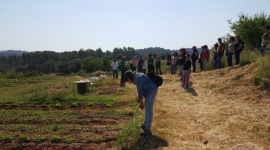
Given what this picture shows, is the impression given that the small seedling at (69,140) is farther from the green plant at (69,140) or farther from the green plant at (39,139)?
the green plant at (39,139)

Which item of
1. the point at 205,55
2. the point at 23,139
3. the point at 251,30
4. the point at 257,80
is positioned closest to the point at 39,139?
the point at 23,139

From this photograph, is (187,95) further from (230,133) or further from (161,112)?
(230,133)

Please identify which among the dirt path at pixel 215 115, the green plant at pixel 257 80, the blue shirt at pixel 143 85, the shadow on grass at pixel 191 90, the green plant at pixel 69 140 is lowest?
the green plant at pixel 69 140

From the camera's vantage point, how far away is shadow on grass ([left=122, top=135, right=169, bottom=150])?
5.17 metres

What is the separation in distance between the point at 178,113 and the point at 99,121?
2442mm

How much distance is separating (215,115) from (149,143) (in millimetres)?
2707

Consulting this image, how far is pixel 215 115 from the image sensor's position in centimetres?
711

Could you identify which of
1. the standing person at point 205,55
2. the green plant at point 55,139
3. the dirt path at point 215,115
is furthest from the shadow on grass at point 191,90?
the green plant at point 55,139

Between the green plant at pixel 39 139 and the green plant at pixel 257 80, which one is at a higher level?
the green plant at pixel 257 80

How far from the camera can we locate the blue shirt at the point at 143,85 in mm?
5293

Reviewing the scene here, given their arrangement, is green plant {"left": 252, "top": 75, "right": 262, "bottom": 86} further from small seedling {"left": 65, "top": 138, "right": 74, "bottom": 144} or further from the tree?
the tree

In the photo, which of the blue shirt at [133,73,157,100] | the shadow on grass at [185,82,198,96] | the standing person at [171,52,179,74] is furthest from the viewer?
the standing person at [171,52,179,74]

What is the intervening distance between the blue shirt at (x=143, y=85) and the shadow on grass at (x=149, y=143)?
3.15 ft

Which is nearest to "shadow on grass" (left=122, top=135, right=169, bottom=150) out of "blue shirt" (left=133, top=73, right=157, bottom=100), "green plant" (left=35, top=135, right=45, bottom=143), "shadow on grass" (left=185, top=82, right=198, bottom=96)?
"blue shirt" (left=133, top=73, right=157, bottom=100)
